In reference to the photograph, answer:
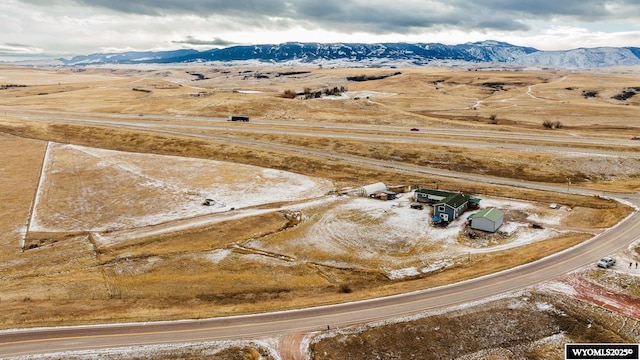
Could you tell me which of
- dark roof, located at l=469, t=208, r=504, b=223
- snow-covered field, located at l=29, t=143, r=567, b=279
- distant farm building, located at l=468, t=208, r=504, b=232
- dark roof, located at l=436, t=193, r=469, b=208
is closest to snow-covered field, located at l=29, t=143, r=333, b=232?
snow-covered field, located at l=29, t=143, r=567, b=279

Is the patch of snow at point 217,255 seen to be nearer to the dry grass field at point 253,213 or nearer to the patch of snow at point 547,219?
the dry grass field at point 253,213

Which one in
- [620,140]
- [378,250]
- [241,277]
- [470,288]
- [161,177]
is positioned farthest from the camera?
[620,140]

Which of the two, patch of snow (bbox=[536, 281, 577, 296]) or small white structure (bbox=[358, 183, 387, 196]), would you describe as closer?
patch of snow (bbox=[536, 281, 577, 296])

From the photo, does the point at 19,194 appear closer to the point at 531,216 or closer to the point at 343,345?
the point at 343,345

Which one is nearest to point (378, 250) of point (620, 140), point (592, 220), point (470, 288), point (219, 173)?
point (470, 288)

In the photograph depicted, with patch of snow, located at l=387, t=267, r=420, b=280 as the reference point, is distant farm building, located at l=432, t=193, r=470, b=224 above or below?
above

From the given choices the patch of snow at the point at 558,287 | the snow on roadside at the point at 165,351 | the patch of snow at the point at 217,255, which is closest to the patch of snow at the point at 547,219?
the patch of snow at the point at 558,287

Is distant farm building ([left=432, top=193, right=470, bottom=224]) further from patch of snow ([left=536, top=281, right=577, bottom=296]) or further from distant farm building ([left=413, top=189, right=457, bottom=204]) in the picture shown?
patch of snow ([left=536, top=281, right=577, bottom=296])
